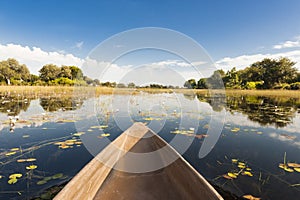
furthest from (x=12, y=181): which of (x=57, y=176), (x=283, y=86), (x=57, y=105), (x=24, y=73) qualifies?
(x=24, y=73)

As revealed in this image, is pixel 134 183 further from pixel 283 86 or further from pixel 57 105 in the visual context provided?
pixel 283 86

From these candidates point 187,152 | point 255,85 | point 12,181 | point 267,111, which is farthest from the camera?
point 255,85

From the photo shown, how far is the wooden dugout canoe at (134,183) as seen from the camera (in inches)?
60.0

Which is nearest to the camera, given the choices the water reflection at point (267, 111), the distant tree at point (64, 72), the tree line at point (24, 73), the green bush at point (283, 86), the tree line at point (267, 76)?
the water reflection at point (267, 111)

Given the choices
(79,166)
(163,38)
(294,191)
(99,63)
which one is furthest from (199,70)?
(79,166)

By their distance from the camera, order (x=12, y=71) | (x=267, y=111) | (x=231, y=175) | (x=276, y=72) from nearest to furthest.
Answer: (x=231, y=175) → (x=267, y=111) → (x=276, y=72) → (x=12, y=71)

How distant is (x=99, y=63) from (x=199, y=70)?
94.7 inches

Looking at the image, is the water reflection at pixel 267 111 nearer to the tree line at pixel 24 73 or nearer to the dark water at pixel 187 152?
the dark water at pixel 187 152

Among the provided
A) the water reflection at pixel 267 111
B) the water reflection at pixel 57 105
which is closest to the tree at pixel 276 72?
the water reflection at pixel 267 111

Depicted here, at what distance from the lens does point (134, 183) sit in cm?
218

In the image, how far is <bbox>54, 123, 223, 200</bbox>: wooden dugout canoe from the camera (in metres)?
1.52

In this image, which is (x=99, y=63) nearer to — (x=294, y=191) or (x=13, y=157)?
(x=13, y=157)

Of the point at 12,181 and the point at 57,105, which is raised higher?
the point at 57,105

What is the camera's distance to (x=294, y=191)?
6.45 ft
